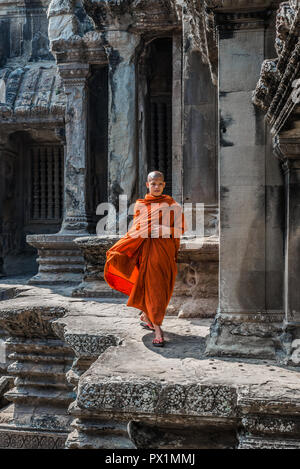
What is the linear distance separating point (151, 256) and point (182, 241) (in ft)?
3.67

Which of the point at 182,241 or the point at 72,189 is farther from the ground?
the point at 72,189

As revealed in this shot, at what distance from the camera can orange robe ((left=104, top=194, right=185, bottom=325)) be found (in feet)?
12.4

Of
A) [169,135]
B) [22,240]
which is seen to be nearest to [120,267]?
[169,135]

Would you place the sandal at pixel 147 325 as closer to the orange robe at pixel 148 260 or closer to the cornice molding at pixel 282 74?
the orange robe at pixel 148 260

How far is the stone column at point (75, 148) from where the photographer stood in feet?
26.9

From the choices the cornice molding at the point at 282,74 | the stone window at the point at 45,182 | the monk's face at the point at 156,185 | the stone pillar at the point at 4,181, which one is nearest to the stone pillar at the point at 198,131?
the monk's face at the point at 156,185

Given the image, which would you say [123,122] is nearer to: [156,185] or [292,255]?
[156,185]

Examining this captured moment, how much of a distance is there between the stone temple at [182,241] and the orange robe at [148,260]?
1.05 ft

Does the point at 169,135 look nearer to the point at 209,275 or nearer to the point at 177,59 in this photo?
the point at 177,59

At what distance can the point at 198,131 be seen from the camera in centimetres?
555

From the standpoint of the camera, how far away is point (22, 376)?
4973 millimetres

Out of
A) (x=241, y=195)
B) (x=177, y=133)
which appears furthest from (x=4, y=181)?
(x=241, y=195)

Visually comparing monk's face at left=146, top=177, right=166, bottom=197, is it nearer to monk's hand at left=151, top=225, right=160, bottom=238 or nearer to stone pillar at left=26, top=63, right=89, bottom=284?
monk's hand at left=151, top=225, right=160, bottom=238
